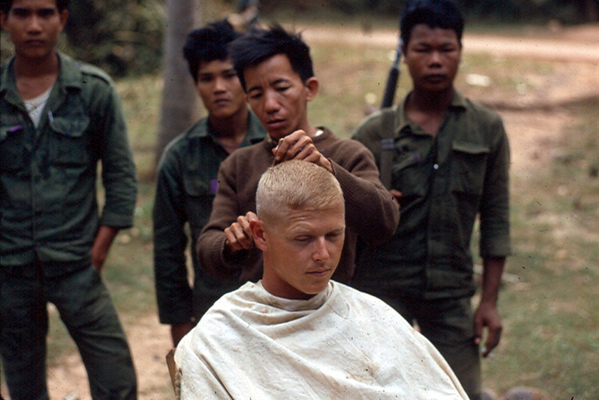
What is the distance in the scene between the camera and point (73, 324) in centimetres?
355

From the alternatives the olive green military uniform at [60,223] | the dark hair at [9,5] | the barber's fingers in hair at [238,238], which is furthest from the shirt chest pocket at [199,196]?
the dark hair at [9,5]

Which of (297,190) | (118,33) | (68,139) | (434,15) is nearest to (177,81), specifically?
(68,139)

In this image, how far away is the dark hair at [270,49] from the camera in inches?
107

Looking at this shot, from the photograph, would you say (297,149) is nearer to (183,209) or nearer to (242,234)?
(242,234)

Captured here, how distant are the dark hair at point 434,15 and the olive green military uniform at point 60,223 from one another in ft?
5.16

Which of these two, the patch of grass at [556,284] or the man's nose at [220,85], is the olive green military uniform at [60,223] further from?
the patch of grass at [556,284]

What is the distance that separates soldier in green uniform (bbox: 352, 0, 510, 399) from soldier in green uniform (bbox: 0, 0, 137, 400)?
1.35m

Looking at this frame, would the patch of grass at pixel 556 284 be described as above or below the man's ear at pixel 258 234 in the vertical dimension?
below

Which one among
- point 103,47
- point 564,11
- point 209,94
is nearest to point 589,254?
point 209,94

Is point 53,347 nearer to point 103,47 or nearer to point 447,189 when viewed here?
point 447,189

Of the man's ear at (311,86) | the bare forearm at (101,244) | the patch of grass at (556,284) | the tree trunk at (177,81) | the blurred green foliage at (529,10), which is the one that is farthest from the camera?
the blurred green foliage at (529,10)

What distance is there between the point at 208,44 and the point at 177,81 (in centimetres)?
413

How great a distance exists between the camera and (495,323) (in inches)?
132

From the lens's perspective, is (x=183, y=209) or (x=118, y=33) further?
(x=118, y=33)
